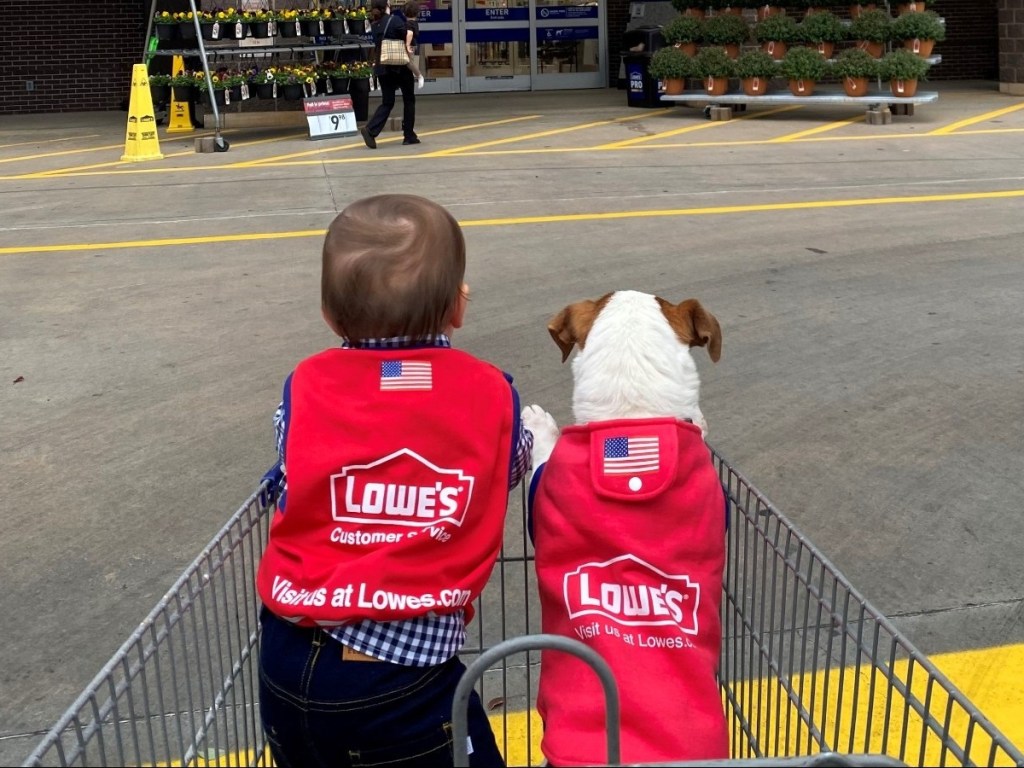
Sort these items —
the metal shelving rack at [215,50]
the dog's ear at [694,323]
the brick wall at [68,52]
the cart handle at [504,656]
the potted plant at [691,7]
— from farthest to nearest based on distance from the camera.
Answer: the brick wall at [68,52] → the potted plant at [691,7] → the metal shelving rack at [215,50] → the dog's ear at [694,323] → the cart handle at [504,656]

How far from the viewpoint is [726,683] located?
2.89 meters

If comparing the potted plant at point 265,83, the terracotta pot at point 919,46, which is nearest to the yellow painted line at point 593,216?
the terracotta pot at point 919,46

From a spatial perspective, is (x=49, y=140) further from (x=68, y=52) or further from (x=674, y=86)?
(x=674, y=86)

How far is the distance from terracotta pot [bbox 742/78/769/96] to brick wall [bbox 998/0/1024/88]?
4.32m

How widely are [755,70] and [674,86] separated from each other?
1276 mm

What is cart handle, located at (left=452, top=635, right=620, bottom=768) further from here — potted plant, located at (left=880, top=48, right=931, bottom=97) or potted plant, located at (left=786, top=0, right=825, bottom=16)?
potted plant, located at (left=786, top=0, right=825, bottom=16)

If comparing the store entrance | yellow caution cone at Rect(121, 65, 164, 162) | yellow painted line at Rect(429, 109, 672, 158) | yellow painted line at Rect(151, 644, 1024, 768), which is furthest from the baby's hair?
the store entrance

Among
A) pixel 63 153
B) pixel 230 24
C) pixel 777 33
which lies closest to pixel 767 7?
pixel 777 33

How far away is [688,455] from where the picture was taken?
8.34 feet

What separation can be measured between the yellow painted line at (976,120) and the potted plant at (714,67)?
293cm

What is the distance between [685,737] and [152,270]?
7392mm

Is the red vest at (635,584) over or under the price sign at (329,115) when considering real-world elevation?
under

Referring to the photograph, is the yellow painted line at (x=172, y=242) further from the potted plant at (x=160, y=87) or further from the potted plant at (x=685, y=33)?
the potted plant at (x=685, y=33)

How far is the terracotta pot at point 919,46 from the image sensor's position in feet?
52.5
